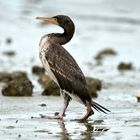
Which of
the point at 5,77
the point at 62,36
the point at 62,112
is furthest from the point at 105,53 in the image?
the point at 62,112

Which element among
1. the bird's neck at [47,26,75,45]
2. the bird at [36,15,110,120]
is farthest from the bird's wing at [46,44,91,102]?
the bird's neck at [47,26,75,45]

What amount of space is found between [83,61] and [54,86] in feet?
20.1

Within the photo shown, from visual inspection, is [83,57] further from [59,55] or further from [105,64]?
[59,55]

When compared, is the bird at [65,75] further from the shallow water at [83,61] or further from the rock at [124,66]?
the rock at [124,66]

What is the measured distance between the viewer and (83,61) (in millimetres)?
18875

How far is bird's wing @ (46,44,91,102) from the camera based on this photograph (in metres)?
10.4

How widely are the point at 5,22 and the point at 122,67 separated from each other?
346 inches

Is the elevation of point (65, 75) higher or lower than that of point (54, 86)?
higher

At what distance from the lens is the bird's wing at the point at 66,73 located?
10.4 metres

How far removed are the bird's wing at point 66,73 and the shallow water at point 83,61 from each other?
420mm

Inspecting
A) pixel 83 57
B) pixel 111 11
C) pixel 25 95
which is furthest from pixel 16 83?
pixel 111 11

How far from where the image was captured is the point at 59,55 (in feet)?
35.1

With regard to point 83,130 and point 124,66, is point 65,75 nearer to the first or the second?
point 83,130

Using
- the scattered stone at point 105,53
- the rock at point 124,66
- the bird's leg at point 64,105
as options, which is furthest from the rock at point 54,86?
the scattered stone at point 105,53
